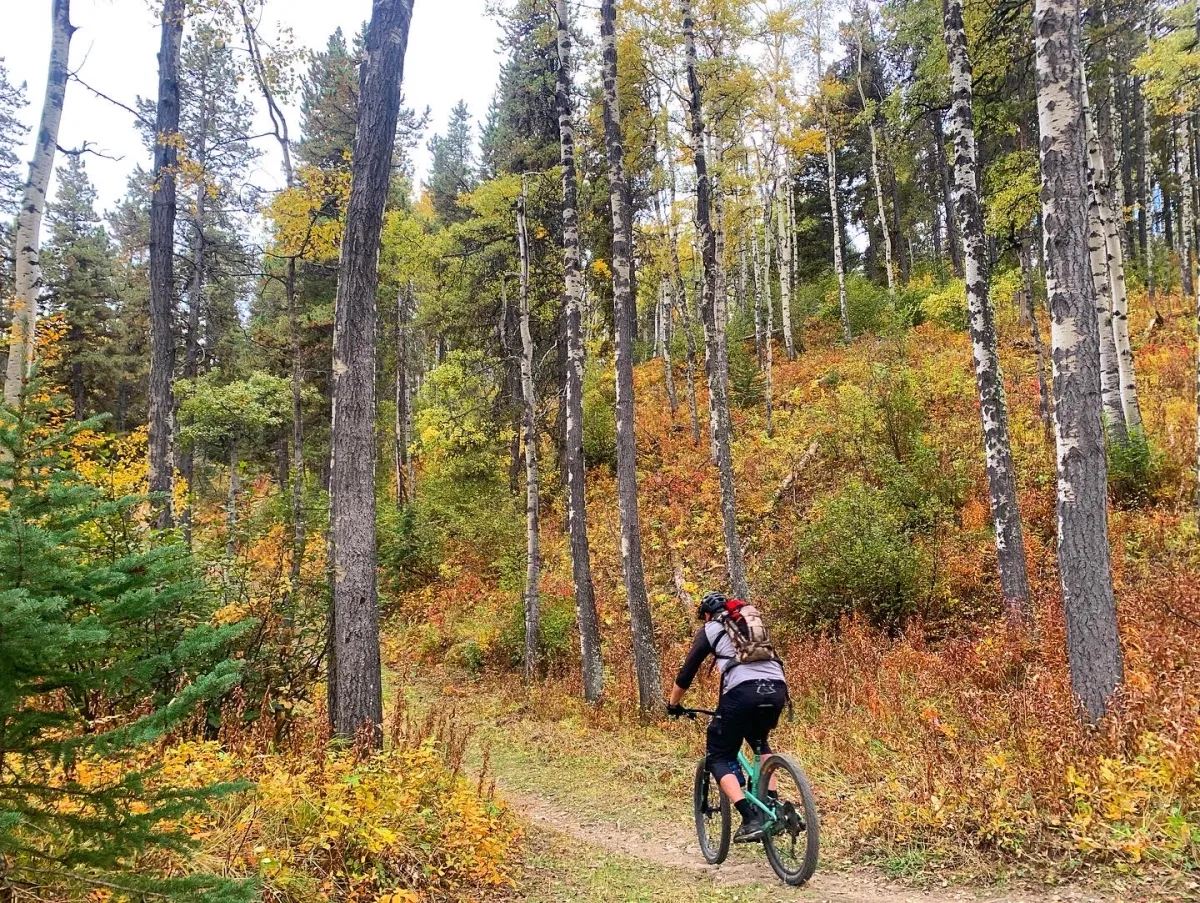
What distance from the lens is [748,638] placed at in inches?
198

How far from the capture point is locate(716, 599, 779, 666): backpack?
500cm

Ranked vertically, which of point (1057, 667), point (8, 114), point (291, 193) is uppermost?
point (8, 114)

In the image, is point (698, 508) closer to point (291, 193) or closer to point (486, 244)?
point (486, 244)

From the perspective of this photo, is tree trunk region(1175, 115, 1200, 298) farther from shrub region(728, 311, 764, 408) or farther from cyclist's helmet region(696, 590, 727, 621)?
cyclist's helmet region(696, 590, 727, 621)

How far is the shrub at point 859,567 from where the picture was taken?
10.6 meters

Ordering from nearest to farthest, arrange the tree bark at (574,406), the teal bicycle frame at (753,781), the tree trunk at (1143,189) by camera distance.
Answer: the teal bicycle frame at (753,781), the tree bark at (574,406), the tree trunk at (1143,189)

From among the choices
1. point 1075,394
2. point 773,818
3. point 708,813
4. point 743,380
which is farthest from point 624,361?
point 743,380

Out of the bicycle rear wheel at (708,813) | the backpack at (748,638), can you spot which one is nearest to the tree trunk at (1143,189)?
the backpack at (748,638)

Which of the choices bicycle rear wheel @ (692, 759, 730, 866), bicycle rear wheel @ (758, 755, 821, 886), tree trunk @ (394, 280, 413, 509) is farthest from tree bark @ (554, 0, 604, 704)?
tree trunk @ (394, 280, 413, 509)

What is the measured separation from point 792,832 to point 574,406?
7.55 meters

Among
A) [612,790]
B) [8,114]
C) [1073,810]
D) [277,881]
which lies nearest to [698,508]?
[612,790]

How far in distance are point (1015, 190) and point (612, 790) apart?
11986 millimetres

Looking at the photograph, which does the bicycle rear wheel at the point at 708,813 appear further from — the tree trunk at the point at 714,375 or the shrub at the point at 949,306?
the shrub at the point at 949,306

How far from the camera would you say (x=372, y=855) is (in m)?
4.41
